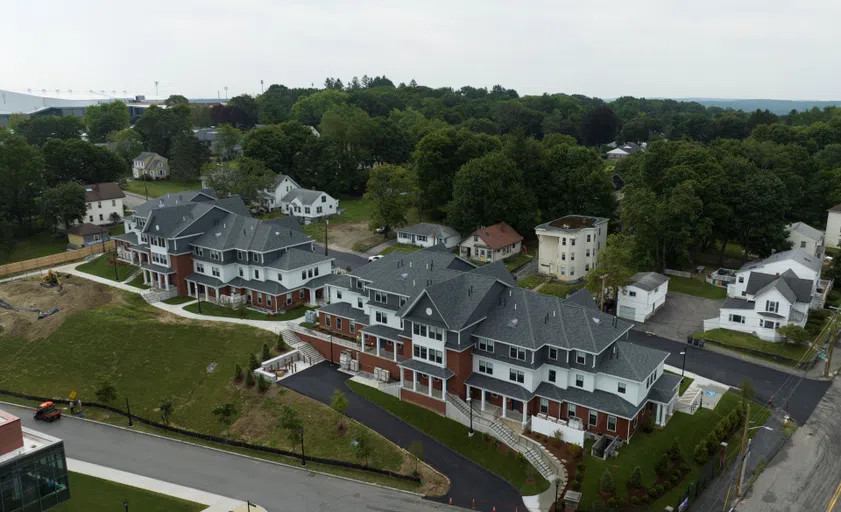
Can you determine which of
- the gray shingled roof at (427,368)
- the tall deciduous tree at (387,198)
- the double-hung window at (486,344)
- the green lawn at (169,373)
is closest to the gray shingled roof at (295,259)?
the green lawn at (169,373)

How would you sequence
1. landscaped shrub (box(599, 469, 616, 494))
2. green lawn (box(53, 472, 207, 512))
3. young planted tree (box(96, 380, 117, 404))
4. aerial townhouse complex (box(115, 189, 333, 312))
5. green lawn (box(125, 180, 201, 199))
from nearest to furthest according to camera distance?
landscaped shrub (box(599, 469, 616, 494)) < green lawn (box(53, 472, 207, 512)) < young planted tree (box(96, 380, 117, 404)) < aerial townhouse complex (box(115, 189, 333, 312)) < green lawn (box(125, 180, 201, 199))

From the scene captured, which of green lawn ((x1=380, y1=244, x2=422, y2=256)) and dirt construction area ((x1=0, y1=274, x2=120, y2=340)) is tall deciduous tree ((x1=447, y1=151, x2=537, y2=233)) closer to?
green lawn ((x1=380, y1=244, x2=422, y2=256))

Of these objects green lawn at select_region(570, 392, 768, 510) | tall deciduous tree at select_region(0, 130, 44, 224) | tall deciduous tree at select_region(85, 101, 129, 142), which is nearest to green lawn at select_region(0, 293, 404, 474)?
green lawn at select_region(570, 392, 768, 510)

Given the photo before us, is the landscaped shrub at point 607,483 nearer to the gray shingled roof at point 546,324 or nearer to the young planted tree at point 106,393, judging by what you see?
the gray shingled roof at point 546,324

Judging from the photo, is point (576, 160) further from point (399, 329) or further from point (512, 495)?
point (512, 495)

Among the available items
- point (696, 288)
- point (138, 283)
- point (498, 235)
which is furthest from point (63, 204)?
point (696, 288)
